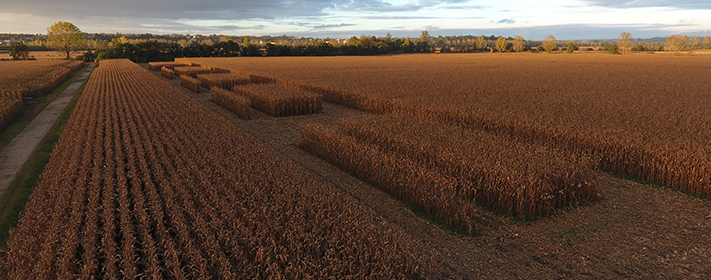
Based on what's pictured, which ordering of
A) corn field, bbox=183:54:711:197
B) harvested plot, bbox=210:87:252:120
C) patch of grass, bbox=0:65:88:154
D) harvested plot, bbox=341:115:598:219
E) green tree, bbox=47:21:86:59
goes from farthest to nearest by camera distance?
green tree, bbox=47:21:86:59 → harvested plot, bbox=210:87:252:120 → patch of grass, bbox=0:65:88:154 → corn field, bbox=183:54:711:197 → harvested plot, bbox=341:115:598:219

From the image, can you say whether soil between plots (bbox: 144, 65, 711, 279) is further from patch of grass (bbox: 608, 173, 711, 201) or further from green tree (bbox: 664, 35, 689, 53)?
green tree (bbox: 664, 35, 689, 53)

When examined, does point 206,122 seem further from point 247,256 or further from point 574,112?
point 574,112

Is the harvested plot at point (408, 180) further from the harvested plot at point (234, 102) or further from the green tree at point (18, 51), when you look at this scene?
the green tree at point (18, 51)

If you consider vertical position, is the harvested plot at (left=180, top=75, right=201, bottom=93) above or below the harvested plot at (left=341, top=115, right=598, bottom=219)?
above

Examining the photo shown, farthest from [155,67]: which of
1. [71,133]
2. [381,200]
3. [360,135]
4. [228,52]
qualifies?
[381,200]

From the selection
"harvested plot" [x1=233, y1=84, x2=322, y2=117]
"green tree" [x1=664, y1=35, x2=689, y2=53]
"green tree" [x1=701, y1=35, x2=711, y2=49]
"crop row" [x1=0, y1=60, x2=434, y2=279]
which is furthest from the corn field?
"green tree" [x1=701, y1=35, x2=711, y2=49]

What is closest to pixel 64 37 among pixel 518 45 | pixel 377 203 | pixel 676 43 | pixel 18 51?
pixel 18 51
